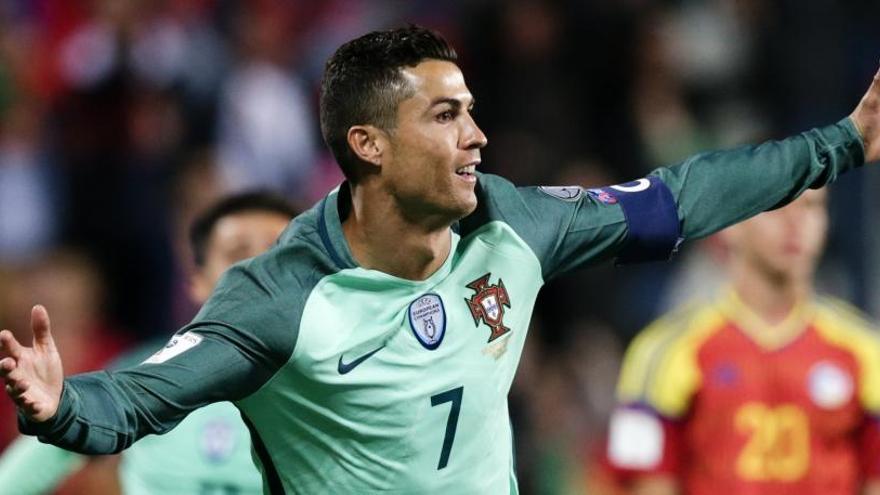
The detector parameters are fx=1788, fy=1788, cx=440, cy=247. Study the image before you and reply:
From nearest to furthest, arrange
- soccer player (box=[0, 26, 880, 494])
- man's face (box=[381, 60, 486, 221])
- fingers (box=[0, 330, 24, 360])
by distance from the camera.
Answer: fingers (box=[0, 330, 24, 360]), soccer player (box=[0, 26, 880, 494]), man's face (box=[381, 60, 486, 221])

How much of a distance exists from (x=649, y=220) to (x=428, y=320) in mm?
638

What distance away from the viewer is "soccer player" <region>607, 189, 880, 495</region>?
639cm

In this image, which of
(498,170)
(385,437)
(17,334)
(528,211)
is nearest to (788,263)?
(528,211)

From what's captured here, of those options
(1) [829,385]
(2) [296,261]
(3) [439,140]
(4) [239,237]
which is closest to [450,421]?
(2) [296,261]

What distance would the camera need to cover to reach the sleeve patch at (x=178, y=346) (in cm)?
404

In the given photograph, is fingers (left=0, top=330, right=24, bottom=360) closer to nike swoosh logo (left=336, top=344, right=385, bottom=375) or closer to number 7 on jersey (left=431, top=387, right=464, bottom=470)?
nike swoosh logo (left=336, top=344, right=385, bottom=375)

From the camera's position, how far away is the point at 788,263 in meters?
6.61

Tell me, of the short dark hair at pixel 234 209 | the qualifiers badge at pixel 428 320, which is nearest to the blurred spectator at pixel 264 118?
the short dark hair at pixel 234 209

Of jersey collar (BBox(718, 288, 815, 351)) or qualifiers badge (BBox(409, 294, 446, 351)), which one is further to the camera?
jersey collar (BBox(718, 288, 815, 351))

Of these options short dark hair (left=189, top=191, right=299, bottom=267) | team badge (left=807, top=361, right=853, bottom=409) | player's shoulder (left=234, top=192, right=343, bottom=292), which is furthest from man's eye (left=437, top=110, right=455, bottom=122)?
team badge (left=807, top=361, right=853, bottom=409)

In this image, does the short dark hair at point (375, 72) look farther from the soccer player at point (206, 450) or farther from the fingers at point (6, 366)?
the soccer player at point (206, 450)

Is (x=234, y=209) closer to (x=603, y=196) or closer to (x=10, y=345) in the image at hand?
(x=603, y=196)

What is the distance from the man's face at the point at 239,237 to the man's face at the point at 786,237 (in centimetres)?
177

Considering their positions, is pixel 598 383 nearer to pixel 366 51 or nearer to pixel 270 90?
pixel 270 90
